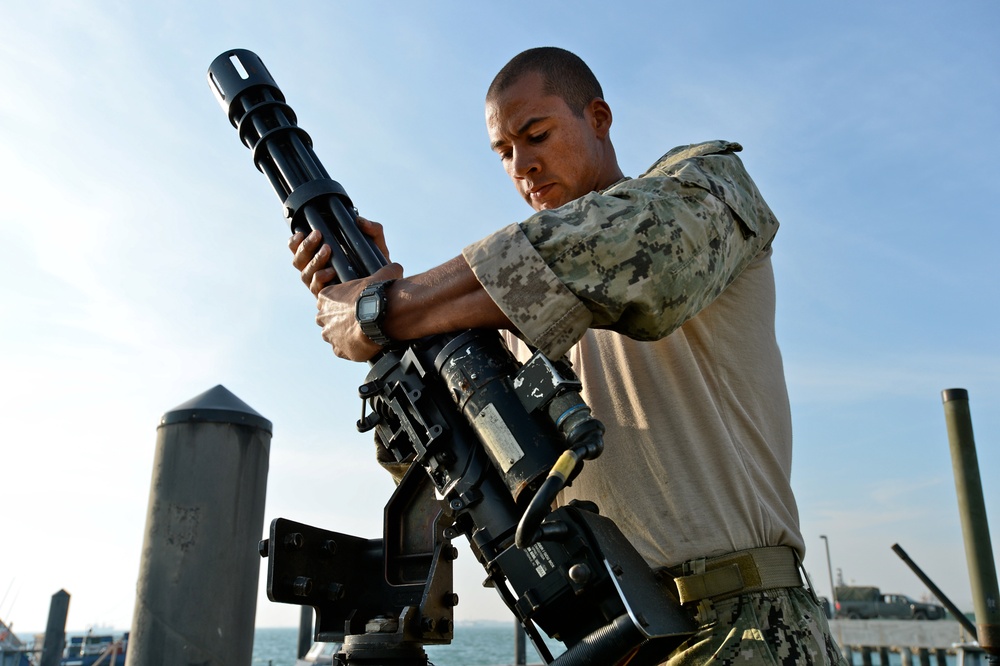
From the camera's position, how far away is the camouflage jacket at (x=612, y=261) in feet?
6.14

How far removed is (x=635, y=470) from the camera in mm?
2375

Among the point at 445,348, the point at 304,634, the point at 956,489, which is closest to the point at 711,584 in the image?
the point at 445,348

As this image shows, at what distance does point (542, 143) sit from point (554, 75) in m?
0.32

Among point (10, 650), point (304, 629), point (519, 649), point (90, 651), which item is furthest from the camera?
point (90, 651)

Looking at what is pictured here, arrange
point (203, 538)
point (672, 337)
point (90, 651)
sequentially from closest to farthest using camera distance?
point (672, 337)
point (203, 538)
point (90, 651)

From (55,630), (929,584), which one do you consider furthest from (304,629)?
(929,584)

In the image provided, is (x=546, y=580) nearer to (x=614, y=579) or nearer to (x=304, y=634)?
(x=614, y=579)

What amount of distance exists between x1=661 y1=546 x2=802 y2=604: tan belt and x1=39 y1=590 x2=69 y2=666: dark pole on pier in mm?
7076

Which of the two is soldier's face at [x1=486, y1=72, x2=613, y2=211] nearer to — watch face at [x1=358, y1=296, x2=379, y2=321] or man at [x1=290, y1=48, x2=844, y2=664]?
man at [x1=290, y1=48, x2=844, y2=664]

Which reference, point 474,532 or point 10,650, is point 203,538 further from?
point 10,650

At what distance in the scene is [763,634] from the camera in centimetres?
204

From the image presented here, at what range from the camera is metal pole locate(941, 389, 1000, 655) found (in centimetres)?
537

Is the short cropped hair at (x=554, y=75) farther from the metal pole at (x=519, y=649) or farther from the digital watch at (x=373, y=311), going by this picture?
the metal pole at (x=519, y=649)

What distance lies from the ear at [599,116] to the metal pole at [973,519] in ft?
13.6
